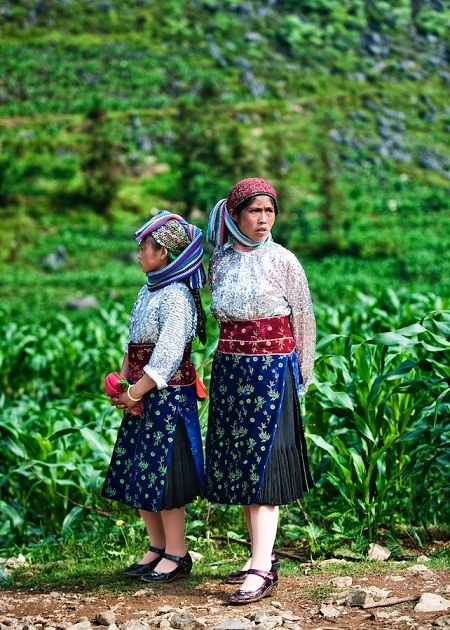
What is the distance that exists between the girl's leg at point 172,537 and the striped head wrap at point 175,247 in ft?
2.71

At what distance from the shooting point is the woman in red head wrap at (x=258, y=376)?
3.72 m

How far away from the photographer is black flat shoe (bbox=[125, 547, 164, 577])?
4035 mm

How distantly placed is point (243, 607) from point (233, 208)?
4.43 ft

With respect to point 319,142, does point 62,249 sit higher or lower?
lower

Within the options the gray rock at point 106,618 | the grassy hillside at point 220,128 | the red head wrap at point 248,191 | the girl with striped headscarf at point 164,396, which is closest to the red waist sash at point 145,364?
the girl with striped headscarf at point 164,396

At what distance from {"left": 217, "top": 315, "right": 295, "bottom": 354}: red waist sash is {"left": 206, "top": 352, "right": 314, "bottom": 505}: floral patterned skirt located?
0.03 m

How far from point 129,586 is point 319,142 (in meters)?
12.4

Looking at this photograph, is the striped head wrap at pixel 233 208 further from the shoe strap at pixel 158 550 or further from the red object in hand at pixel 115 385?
the shoe strap at pixel 158 550

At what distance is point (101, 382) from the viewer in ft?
24.2

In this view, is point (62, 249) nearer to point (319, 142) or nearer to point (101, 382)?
point (319, 142)

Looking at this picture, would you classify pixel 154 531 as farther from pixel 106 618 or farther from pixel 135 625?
pixel 135 625

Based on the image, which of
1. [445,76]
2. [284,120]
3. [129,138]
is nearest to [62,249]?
[129,138]

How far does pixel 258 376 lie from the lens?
3730 mm

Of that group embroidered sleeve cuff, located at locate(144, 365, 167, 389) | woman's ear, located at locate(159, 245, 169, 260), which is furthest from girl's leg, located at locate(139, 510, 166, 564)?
woman's ear, located at locate(159, 245, 169, 260)
